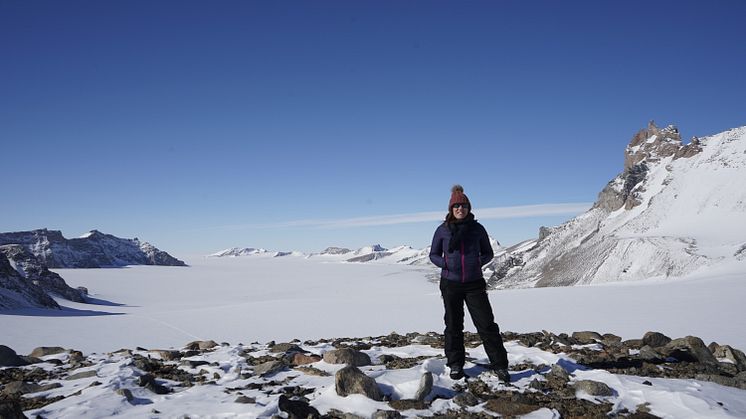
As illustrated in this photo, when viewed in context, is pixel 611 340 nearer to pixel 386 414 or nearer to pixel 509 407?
pixel 509 407

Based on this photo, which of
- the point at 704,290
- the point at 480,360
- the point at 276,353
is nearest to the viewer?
the point at 480,360

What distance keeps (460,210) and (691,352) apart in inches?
195

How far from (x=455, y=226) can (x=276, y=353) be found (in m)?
4.79

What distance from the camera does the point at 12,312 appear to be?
2416 cm

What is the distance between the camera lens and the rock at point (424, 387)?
4.88 metres

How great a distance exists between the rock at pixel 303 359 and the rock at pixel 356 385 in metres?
2.13

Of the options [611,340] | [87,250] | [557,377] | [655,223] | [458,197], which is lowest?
[611,340]

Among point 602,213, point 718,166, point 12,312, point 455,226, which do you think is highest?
point 718,166

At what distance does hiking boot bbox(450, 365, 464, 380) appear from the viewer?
18.3 ft

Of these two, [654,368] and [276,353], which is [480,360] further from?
[276,353]

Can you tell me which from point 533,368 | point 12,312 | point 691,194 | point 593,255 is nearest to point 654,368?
point 533,368

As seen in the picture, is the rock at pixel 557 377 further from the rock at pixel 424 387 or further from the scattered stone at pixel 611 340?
the scattered stone at pixel 611 340

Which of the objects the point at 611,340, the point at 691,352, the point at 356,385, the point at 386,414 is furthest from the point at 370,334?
the point at 386,414

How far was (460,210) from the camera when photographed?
18.9 feet
